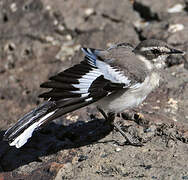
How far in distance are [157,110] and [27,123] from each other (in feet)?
6.80

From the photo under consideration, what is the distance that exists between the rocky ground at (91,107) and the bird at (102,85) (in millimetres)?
446

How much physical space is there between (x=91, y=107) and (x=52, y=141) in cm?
107

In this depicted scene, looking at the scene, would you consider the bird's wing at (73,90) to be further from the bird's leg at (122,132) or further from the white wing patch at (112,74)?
the bird's leg at (122,132)

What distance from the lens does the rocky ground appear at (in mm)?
5609

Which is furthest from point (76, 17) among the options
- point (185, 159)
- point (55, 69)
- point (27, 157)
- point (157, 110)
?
point (185, 159)

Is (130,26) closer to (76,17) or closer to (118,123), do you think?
(76,17)

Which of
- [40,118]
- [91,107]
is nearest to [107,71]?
[40,118]

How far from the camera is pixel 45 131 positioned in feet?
21.5

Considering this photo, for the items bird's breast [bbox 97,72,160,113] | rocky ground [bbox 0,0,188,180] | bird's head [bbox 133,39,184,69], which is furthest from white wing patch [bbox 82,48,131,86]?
rocky ground [bbox 0,0,188,180]

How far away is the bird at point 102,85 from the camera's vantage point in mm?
5398

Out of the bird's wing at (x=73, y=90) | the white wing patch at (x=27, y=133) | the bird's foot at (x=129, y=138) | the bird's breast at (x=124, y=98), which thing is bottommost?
the bird's foot at (x=129, y=138)

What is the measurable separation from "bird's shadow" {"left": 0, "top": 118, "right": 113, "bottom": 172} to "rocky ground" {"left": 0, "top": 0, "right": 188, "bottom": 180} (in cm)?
1

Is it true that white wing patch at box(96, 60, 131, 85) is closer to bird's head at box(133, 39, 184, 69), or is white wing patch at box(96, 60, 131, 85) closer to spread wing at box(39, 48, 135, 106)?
spread wing at box(39, 48, 135, 106)

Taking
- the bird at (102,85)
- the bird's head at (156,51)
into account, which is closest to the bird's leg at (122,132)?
the bird at (102,85)
